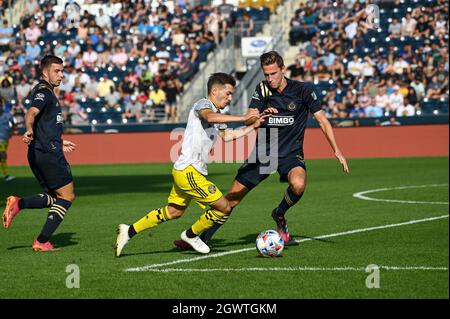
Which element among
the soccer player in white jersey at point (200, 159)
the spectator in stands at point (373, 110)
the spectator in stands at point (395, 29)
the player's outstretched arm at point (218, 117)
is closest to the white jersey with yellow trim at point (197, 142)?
the soccer player in white jersey at point (200, 159)

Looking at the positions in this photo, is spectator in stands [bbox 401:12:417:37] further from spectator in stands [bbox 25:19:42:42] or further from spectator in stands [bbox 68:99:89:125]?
spectator in stands [bbox 25:19:42:42]

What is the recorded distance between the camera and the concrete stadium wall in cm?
3198

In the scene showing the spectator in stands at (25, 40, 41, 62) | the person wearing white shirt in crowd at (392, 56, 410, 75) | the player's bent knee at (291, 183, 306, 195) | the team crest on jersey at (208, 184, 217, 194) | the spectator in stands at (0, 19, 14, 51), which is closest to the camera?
the team crest on jersey at (208, 184, 217, 194)

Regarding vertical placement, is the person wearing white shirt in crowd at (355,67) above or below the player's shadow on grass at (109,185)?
above

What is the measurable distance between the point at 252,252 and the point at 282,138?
159cm

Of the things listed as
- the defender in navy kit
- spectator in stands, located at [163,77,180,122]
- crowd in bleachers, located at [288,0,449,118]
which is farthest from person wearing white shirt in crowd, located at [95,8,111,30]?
the defender in navy kit

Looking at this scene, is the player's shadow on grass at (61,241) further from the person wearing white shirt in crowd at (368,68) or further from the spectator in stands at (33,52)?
the spectator in stands at (33,52)

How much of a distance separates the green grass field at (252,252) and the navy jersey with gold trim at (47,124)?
51.5 inches

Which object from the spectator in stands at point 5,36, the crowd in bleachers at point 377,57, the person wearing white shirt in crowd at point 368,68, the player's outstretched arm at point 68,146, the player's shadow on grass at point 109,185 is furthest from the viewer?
the spectator in stands at point 5,36

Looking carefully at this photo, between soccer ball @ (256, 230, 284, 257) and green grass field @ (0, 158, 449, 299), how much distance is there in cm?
15

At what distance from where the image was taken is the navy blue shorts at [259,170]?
12031 mm

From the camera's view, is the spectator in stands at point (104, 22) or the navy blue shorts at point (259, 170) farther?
the spectator in stands at point (104, 22)

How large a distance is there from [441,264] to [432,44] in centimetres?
2430
